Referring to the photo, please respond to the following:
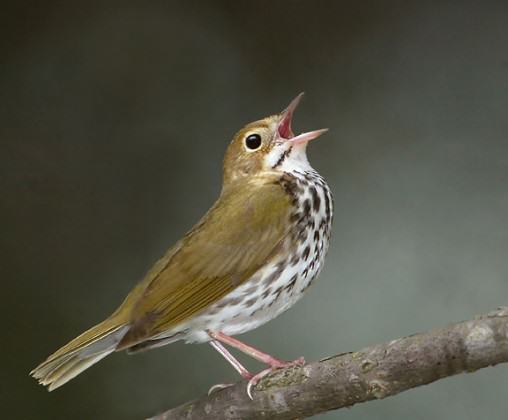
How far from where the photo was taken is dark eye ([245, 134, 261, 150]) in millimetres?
3455

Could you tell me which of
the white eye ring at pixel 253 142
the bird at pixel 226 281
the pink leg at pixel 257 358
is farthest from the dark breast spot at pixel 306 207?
the pink leg at pixel 257 358

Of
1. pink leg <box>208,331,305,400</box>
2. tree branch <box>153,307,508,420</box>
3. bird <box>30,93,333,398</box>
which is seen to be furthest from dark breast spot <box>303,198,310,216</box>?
tree branch <box>153,307,508,420</box>

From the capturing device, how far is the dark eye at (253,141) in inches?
136

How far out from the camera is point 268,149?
11.3ft

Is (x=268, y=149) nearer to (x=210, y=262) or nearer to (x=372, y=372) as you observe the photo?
(x=210, y=262)

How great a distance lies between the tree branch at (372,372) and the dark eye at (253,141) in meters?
0.98

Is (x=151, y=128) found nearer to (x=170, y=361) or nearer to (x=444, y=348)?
(x=170, y=361)

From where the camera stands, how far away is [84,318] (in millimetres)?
4793

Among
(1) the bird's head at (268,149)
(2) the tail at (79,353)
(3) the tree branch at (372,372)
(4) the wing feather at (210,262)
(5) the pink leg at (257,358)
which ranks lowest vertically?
(3) the tree branch at (372,372)

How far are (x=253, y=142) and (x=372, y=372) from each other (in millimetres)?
1296

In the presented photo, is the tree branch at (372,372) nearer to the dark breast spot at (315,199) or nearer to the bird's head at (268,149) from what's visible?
the dark breast spot at (315,199)

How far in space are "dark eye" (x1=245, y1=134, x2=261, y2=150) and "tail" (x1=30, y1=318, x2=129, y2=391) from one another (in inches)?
33.3

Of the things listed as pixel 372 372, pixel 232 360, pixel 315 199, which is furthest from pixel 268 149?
pixel 372 372

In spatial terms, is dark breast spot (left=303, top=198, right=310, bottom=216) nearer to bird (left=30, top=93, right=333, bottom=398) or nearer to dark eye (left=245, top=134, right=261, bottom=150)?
bird (left=30, top=93, right=333, bottom=398)
